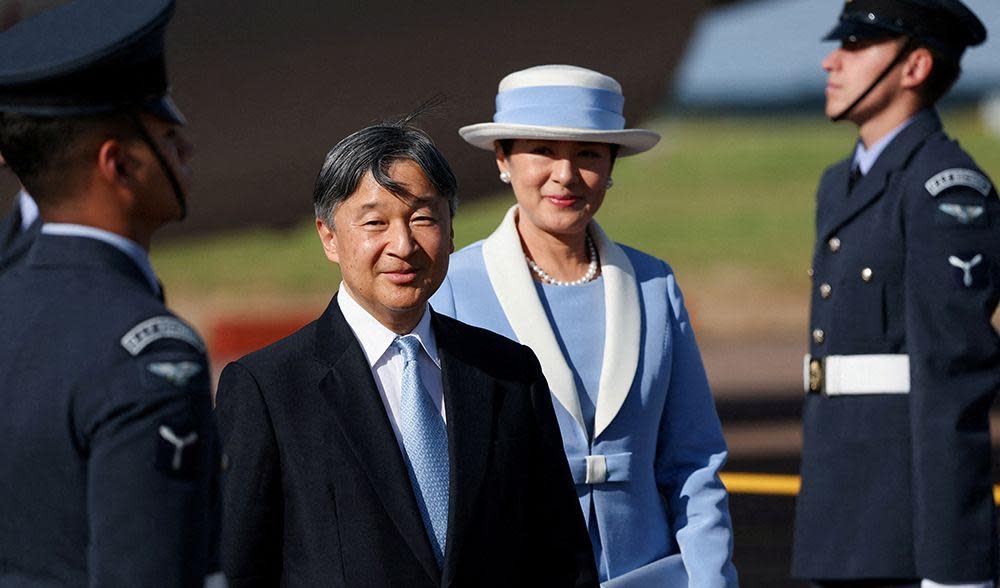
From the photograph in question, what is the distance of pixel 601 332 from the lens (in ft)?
13.3

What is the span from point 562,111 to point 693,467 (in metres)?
0.99

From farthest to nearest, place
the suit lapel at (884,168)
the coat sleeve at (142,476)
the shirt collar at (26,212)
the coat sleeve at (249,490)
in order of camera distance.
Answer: the shirt collar at (26,212)
the suit lapel at (884,168)
the coat sleeve at (249,490)
the coat sleeve at (142,476)

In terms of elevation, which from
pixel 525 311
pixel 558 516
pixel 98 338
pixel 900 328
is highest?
pixel 98 338

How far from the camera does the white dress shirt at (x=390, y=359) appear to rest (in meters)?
3.12

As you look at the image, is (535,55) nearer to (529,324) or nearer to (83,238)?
(529,324)

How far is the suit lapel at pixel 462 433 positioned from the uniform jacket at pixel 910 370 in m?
1.74

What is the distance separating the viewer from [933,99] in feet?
16.0

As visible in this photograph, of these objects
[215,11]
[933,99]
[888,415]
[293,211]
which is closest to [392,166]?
[888,415]

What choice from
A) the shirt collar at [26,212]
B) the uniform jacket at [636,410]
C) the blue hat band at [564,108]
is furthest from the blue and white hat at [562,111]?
the shirt collar at [26,212]

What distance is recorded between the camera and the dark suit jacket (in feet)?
9.65

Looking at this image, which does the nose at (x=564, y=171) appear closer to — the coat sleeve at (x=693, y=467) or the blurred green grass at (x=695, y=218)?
the coat sleeve at (x=693, y=467)

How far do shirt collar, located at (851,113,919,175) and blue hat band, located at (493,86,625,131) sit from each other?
959 millimetres

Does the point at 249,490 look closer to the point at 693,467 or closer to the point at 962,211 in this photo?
the point at 693,467

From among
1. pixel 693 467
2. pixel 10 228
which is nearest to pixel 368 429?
pixel 693 467
